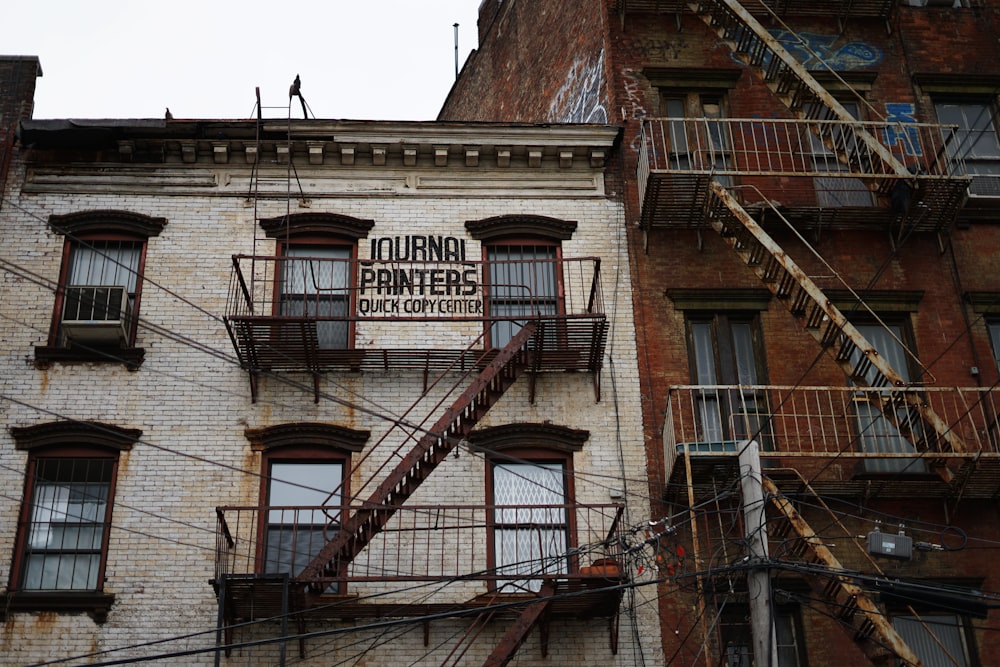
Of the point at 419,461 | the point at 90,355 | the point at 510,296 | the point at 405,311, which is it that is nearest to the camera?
the point at 419,461

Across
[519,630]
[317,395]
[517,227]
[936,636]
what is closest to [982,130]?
[517,227]

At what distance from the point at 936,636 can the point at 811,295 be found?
4.69m

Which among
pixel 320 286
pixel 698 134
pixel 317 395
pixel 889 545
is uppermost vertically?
pixel 698 134

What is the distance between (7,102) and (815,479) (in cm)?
1338

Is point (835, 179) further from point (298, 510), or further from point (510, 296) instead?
point (298, 510)

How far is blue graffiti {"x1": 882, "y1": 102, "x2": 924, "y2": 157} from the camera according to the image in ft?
65.5

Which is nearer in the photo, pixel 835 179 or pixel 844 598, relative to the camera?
pixel 844 598

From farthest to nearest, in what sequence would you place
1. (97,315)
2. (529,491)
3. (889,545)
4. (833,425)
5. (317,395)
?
(97,315)
(317,395)
(833,425)
(529,491)
(889,545)

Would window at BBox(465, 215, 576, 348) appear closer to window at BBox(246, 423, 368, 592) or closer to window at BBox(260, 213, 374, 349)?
window at BBox(260, 213, 374, 349)

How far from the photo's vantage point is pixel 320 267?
18.8 m

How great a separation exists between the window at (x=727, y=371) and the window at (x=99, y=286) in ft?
25.7

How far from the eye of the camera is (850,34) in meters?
21.4

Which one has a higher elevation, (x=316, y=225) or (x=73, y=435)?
(x=316, y=225)

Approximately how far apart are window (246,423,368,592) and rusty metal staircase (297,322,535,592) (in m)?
0.66
